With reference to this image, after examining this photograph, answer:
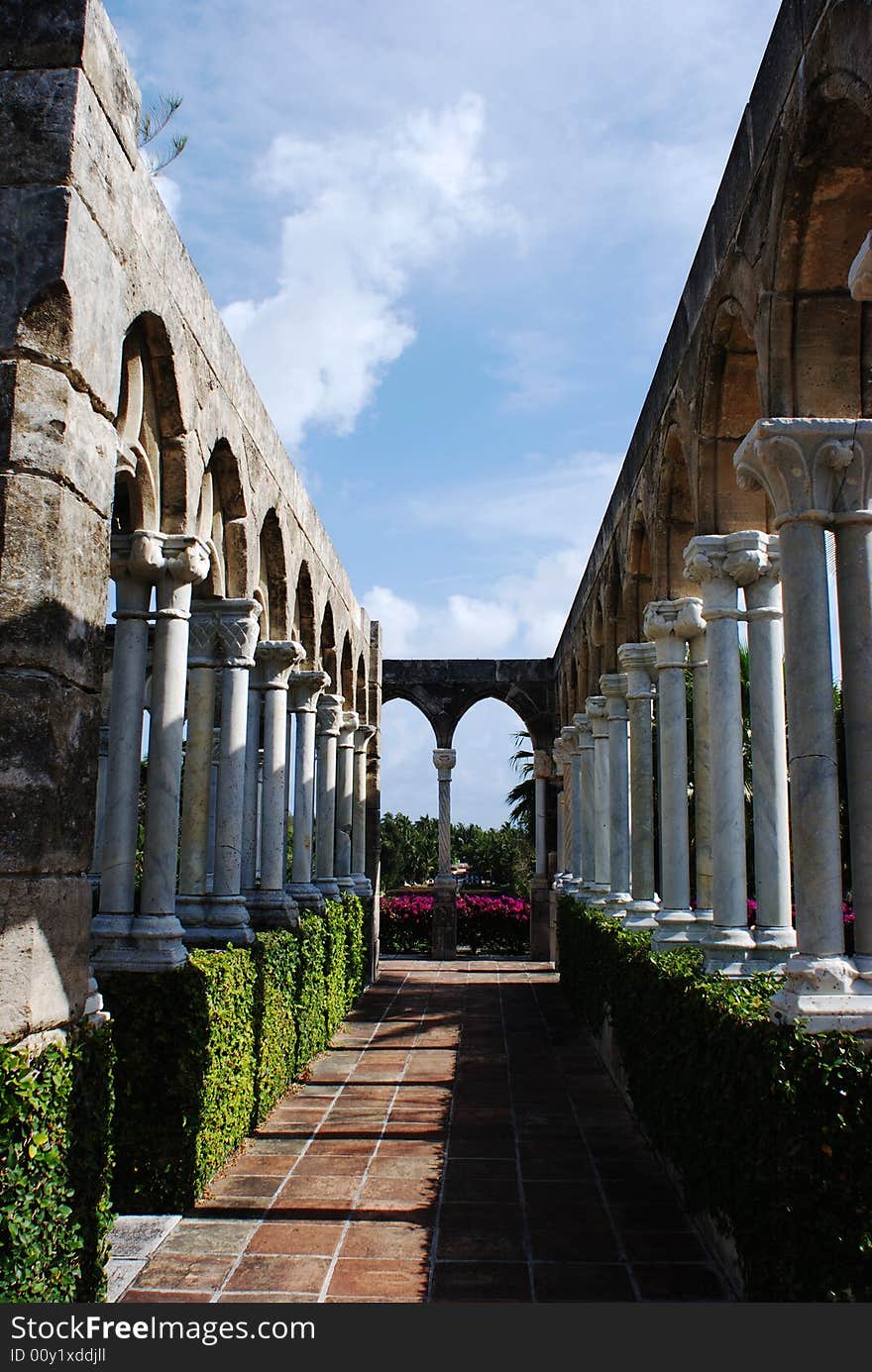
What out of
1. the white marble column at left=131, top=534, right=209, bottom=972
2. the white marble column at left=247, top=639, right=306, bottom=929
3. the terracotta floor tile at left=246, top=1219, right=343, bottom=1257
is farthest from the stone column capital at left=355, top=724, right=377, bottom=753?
the terracotta floor tile at left=246, top=1219, right=343, bottom=1257

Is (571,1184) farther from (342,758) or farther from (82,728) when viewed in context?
(342,758)

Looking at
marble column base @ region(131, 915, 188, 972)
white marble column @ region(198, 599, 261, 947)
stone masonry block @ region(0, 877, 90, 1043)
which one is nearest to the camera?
stone masonry block @ region(0, 877, 90, 1043)

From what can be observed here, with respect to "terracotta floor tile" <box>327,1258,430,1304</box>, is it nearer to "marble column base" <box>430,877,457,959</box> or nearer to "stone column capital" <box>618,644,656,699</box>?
"stone column capital" <box>618,644,656,699</box>

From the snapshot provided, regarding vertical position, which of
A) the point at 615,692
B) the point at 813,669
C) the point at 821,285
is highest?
the point at 821,285

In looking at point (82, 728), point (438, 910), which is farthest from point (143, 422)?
point (438, 910)

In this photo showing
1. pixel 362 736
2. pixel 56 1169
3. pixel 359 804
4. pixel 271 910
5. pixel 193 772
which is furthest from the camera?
pixel 362 736

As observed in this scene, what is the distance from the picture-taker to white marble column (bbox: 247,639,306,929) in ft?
30.2

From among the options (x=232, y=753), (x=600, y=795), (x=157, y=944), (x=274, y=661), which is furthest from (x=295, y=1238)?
(x=600, y=795)

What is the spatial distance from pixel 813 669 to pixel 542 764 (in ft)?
48.7

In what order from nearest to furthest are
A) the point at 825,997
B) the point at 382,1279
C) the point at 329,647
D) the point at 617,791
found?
the point at 825,997
the point at 382,1279
the point at 617,791
the point at 329,647

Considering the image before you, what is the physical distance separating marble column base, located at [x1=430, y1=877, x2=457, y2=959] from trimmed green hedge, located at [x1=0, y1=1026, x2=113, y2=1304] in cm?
1509

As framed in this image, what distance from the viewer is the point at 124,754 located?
5.92 m

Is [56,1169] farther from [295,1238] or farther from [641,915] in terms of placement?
[641,915]

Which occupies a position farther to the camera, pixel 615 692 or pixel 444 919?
pixel 444 919
